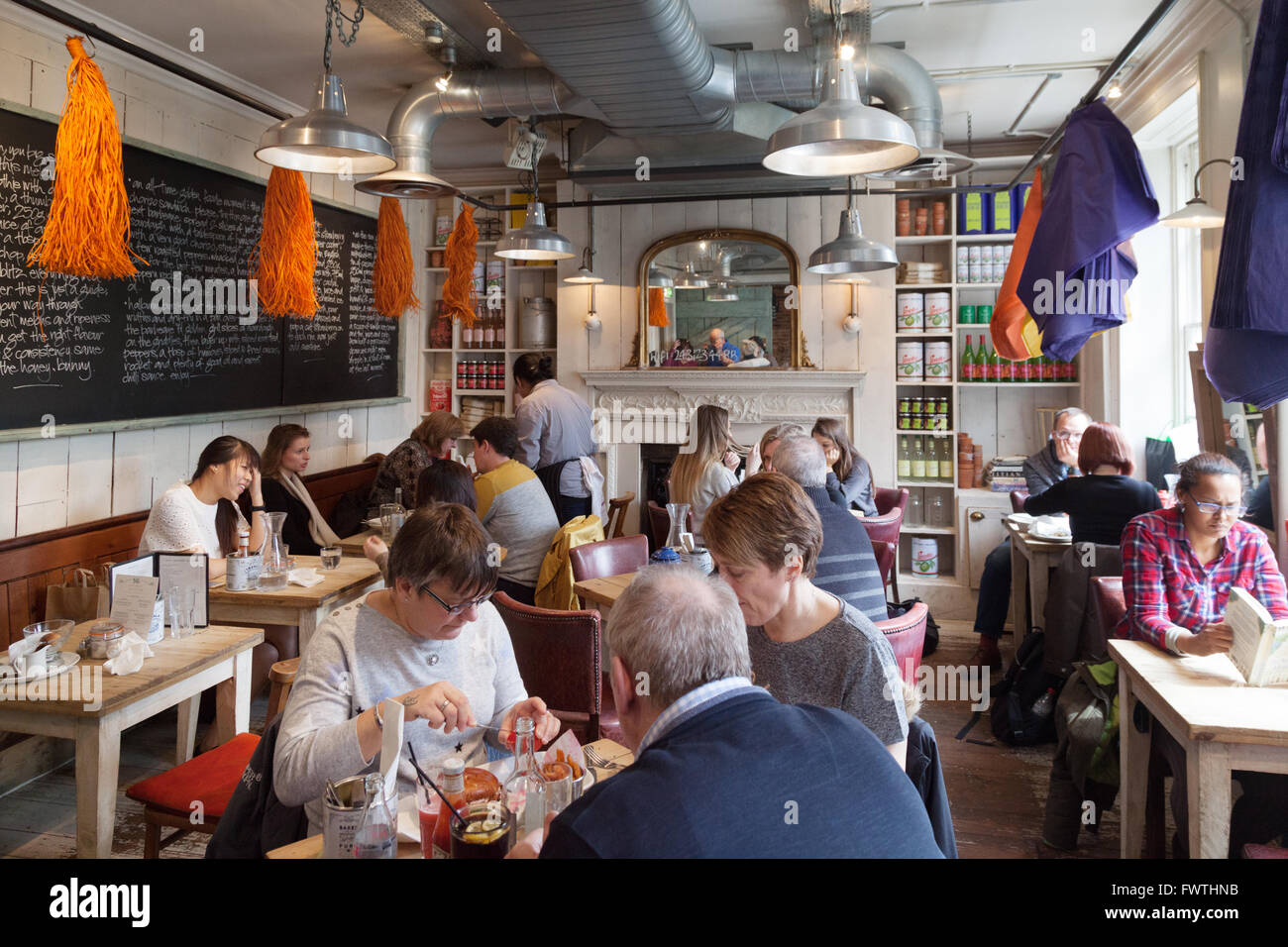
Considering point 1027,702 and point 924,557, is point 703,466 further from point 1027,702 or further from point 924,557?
point 924,557

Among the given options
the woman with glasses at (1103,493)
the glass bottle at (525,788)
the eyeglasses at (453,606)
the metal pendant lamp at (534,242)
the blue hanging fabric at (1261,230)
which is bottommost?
the glass bottle at (525,788)

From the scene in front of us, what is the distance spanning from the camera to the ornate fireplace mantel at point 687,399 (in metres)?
6.43

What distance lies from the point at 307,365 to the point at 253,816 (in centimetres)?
441

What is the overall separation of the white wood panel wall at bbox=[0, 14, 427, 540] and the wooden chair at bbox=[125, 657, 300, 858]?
1.86m

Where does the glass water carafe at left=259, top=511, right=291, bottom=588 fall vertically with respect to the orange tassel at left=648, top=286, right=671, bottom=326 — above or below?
below

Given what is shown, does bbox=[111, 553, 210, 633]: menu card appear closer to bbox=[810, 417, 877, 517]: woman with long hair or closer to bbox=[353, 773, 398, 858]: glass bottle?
bbox=[353, 773, 398, 858]: glass bottle

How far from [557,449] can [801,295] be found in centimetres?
225

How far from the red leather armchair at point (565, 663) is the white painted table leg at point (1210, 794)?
162 centimetres

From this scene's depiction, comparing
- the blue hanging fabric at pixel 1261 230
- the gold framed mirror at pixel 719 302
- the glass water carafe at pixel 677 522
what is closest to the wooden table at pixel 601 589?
the glass water carafe at pixel 677 522

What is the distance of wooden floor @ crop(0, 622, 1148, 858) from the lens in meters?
3.13

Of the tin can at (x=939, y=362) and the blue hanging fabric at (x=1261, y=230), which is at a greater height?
the tin can at (x=939, y=362)

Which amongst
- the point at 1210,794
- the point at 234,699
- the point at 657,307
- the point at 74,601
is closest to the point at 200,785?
the point at 234,699

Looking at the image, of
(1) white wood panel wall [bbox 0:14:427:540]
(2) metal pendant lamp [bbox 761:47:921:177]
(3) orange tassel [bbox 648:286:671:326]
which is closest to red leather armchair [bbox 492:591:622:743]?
(2) metal pendant lamp [bbox 761:47:921:177]

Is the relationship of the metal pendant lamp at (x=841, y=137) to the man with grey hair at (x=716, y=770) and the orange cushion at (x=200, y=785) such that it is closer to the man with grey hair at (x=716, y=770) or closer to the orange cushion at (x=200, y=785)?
the man with grey hair at (x=716, y=770)
